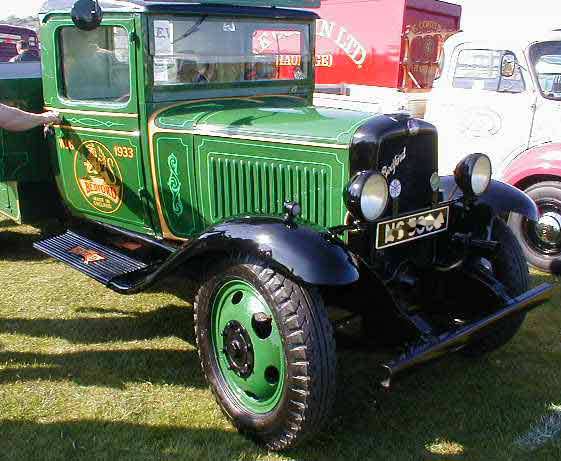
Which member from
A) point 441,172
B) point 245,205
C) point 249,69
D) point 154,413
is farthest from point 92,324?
point 441,172

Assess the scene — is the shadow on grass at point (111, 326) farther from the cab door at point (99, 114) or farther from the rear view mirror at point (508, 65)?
the rear view mirror at point (508, 65)

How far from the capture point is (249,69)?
3846mm

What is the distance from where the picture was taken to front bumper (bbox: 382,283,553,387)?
2410 mm

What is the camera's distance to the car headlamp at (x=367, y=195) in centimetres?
260

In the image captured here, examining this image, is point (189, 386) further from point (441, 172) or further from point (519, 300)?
point (441, 172)

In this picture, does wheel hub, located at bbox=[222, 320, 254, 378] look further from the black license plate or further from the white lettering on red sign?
the white lettering on red sign

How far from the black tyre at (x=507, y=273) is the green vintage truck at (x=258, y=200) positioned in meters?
0.01

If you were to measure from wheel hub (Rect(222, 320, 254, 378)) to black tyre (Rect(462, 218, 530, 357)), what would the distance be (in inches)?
50.2

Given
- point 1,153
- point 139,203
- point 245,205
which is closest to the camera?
point 245,205

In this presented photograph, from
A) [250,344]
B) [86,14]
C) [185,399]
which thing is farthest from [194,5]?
[185,399]

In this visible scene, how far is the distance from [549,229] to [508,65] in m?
1.48

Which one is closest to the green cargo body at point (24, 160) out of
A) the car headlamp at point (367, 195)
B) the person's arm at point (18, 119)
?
the person's arm at point (18, 119)

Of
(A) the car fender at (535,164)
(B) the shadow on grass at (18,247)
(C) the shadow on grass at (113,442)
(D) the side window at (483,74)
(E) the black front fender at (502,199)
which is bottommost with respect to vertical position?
(B) the shadow on grass at (18,247)

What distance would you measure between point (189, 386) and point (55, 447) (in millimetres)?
729
